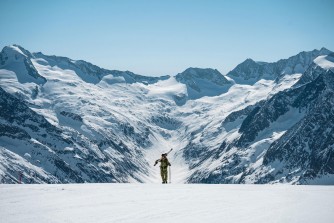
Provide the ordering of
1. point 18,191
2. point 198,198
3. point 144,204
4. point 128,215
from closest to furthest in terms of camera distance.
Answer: point 128,215, point 144,204, point 198,198, point 18,191

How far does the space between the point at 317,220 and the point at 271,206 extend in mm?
2667

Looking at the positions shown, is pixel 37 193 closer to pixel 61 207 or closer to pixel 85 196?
pixel 85 196

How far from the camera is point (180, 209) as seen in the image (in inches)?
540

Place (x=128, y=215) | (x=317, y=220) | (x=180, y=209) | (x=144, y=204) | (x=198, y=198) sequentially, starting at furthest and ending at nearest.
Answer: (x=198, y=198) → (x=144, y=204) → (x=180, y=209) → (x=128, y=215) → (x=317, y=220)

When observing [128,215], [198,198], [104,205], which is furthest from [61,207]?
[198,198]

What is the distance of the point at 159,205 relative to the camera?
47.8ft

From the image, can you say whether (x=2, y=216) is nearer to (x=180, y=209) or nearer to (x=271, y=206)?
(x=180, y=209)

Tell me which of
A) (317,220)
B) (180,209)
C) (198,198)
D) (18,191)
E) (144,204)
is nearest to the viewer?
(317,220)

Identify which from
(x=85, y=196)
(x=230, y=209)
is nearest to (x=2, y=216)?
(x=85, y=196)

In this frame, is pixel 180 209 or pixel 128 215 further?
pixel 180 209

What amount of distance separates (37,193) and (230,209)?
8549 millimetres

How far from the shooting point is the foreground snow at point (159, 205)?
40.1 feet

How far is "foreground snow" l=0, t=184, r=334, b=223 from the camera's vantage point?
12219mm

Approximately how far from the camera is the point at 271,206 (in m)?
14.2
